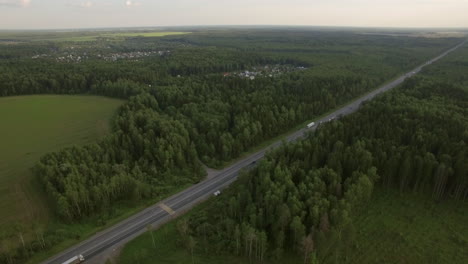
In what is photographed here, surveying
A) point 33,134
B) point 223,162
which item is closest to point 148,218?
point 223,162

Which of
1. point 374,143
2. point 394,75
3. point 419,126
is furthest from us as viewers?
point 394,75

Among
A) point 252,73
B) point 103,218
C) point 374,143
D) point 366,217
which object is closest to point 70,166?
point 103,218

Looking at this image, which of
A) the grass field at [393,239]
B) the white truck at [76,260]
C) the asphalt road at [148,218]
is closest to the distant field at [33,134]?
the asphalt road at [148,218]

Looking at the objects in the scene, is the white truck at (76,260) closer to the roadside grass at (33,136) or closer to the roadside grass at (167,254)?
the roadside grass at (167,254)

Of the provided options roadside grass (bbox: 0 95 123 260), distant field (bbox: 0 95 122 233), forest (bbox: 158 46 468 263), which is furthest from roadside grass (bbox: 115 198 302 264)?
distant field (bbox: 0 95 122 233)

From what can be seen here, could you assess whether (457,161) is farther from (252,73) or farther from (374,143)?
(252,73)

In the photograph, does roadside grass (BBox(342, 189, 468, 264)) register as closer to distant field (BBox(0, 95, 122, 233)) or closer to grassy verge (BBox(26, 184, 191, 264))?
grassy verge (BBox(26, 184, 191, 264))

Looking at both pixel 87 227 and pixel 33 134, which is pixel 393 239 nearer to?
pixel 87 227
